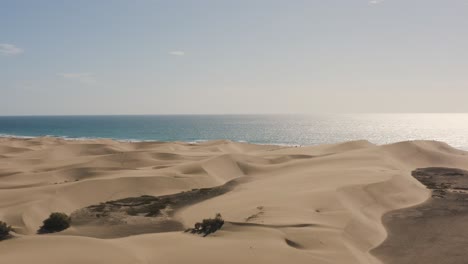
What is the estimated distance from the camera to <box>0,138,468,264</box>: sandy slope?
401 inches

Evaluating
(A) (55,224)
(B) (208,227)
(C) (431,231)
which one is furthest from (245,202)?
(A) (55,224)

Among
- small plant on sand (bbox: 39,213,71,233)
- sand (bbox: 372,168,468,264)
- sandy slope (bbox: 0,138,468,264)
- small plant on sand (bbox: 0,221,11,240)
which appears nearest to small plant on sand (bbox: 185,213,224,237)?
sandy slope (bbox: 0,138,468,264)

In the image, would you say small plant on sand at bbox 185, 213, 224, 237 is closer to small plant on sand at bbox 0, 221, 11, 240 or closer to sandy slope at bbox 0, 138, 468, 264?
sandy slope at bbox 0, 138, 468, 264

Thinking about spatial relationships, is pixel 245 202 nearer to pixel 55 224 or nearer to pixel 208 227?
pixel 208 227

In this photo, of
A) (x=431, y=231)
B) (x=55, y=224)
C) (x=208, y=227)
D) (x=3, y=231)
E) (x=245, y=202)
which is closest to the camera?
(x=3, y=231)

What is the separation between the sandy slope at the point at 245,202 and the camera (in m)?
10.2

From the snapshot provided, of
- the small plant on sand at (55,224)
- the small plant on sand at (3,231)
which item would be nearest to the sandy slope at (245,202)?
the small plant on sand at (3,231)

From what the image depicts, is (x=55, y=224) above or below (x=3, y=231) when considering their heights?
below

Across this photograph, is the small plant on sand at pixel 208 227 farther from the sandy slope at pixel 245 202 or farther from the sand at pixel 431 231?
the sand at pixel 431 231

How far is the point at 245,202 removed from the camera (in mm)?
18281

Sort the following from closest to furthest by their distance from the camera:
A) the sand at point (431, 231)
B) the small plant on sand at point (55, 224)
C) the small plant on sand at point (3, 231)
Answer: the small plant on sand at point (3, 231) → the sand at point (431, 231) → the small plant on sand at point (55, 224)

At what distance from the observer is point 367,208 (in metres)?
17.3

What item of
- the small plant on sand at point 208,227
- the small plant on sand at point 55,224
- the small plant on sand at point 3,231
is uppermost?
the small plant on sand at point 3,231

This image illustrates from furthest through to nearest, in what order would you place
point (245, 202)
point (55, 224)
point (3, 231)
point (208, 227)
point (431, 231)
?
point (245, 202), point (55, 224), point (431, 231), point (208, 227), point (3, 231)
